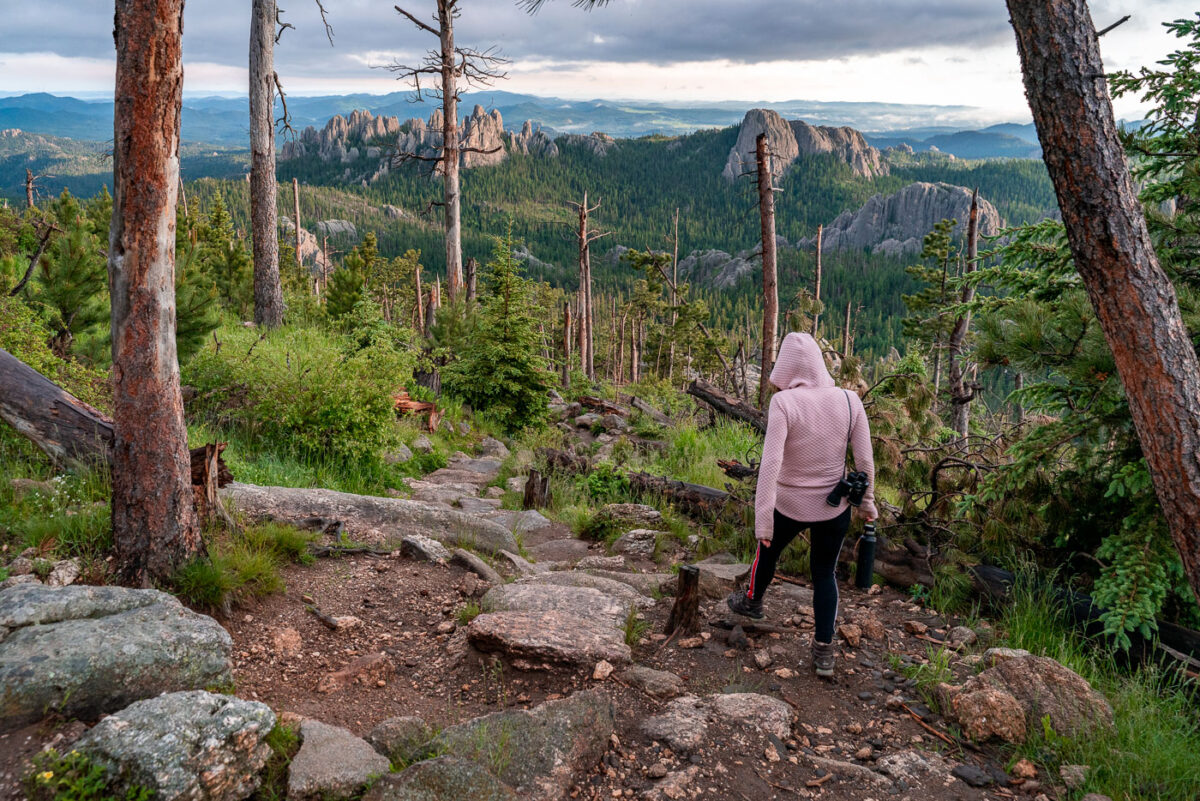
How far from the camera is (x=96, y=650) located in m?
2.88

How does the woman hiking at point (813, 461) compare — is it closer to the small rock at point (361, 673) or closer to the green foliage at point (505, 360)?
the small rock at point (361, 673)

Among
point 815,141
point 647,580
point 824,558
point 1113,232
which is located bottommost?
point 647,580

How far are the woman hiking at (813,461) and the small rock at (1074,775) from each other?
3.98 ft

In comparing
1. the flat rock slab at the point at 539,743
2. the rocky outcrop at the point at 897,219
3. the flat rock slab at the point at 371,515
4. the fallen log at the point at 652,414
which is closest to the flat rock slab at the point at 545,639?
the flat rock slab at the point at 539,743

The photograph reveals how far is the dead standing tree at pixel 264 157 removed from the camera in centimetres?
1264

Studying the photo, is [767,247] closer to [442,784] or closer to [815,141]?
[442,784]

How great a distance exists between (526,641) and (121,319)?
289cm

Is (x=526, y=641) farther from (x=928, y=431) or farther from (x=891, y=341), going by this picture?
(x=891, y=341)

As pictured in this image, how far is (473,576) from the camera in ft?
17.1

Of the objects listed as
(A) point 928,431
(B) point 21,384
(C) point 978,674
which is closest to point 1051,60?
(C) point 978,674

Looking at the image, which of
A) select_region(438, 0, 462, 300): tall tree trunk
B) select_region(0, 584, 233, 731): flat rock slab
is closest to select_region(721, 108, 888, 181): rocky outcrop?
select_region(438, 0, 462, 300): tall tree trunk

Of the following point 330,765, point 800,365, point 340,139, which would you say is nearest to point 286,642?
point 330,765

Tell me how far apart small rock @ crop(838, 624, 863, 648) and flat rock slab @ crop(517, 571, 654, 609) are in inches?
52.7

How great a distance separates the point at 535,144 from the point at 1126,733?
19947 centimetres
